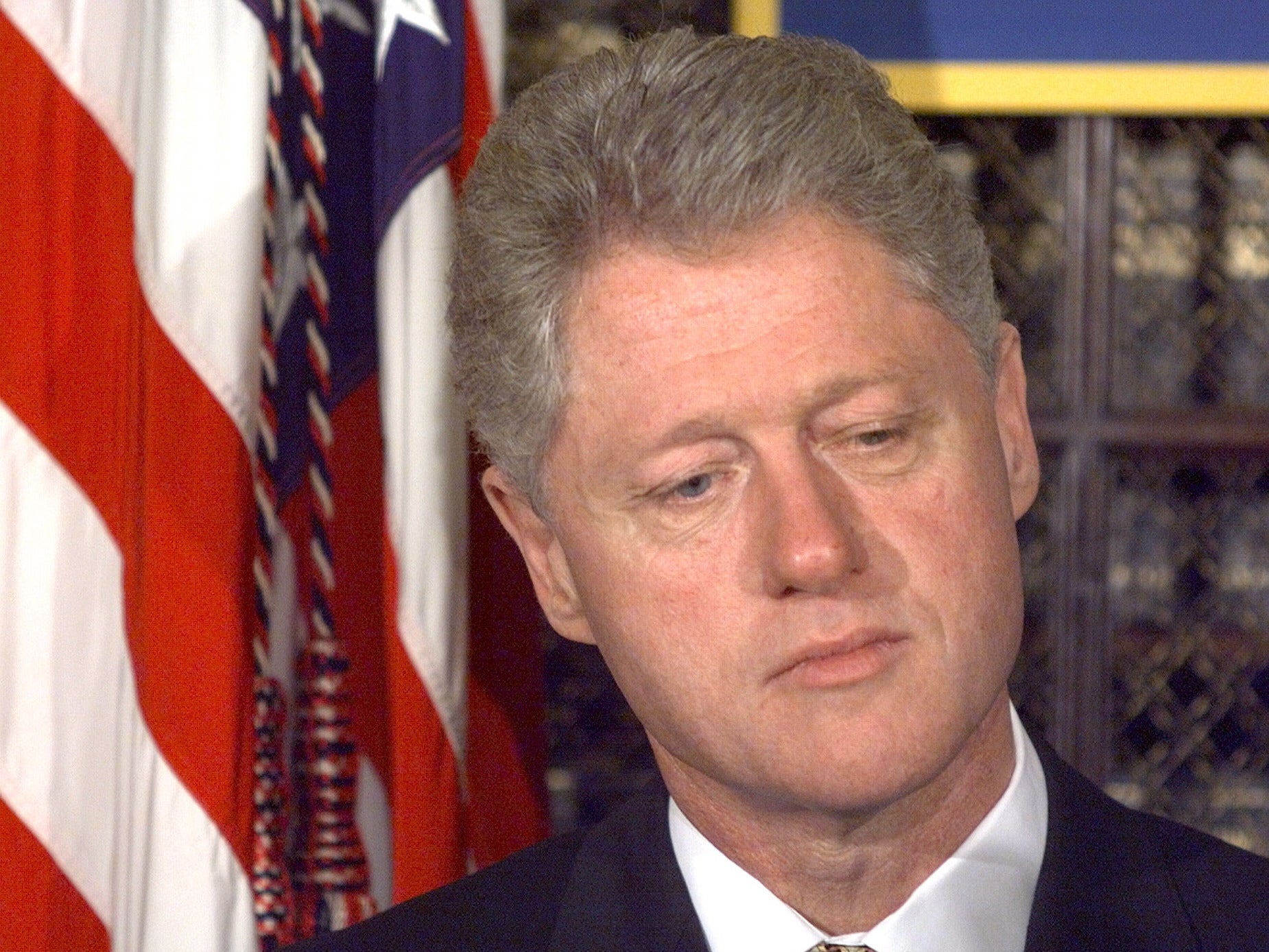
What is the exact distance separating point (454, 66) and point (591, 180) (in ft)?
2.42

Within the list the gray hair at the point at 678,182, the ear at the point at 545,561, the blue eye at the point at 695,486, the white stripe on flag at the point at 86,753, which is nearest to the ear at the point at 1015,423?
the gray hair at the point at 678,182

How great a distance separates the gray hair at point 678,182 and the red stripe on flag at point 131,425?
0.56m

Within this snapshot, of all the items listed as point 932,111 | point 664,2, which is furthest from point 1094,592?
point 664,2

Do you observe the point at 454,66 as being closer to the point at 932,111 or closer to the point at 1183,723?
the point at 932,111

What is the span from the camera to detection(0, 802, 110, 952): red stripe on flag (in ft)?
6.26

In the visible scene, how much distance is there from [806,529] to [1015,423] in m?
0.34

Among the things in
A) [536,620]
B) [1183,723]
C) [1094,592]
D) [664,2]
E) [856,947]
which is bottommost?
[1183,723]

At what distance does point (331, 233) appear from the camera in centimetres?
218

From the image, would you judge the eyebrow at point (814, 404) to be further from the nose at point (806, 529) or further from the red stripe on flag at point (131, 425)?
the red stripe on flag at point (131, 425)

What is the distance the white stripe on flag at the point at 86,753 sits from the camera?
1914 mm

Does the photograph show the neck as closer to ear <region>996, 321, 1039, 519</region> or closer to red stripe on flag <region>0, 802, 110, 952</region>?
ear <region>996, 321, 1039, 519</region>

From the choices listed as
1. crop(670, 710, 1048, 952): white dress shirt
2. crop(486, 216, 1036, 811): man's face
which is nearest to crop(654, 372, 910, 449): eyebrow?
crop(486, 216, 1036, 811): man's face

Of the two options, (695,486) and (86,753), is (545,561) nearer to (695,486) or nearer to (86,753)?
(695,486)

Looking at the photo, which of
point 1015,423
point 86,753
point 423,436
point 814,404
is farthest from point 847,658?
A: point 86,753
